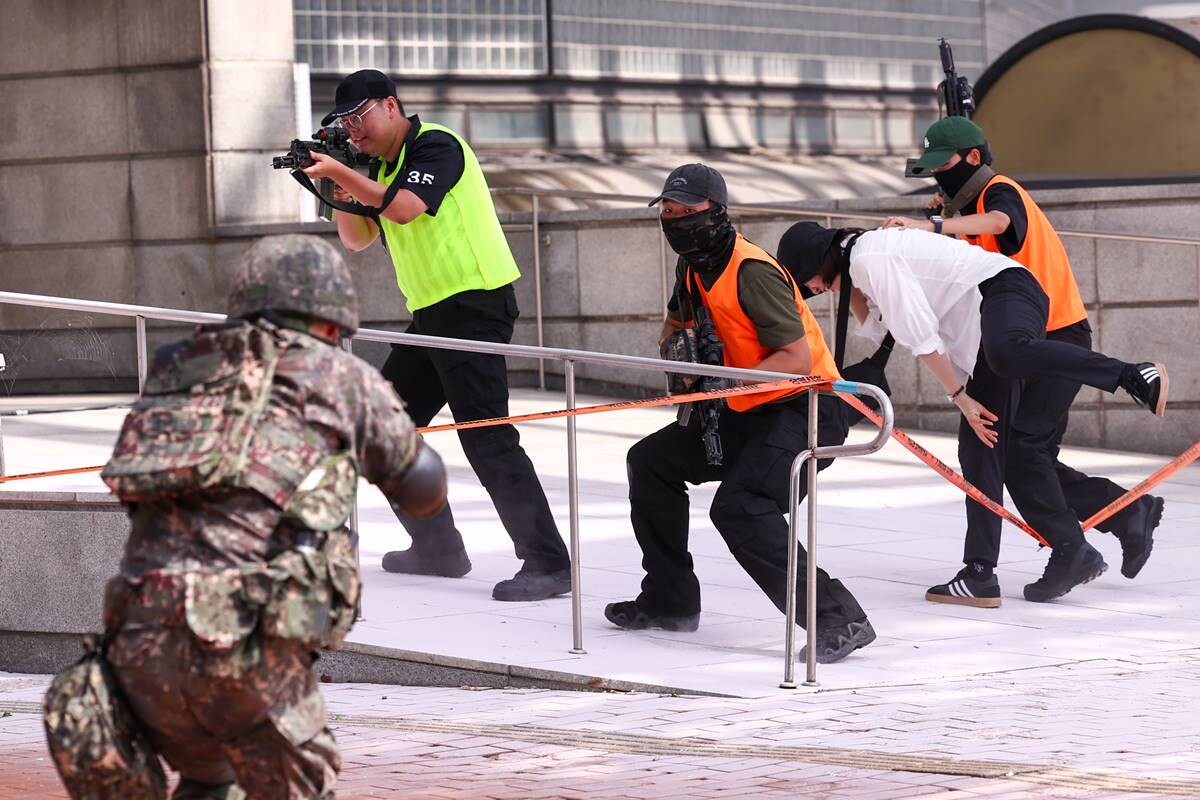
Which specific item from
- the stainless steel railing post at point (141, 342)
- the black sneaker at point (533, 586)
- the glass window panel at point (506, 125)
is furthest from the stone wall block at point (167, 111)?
the black sneaker at point (533, 586)

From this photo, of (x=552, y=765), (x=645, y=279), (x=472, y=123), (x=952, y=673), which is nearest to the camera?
(x=552, y=765)

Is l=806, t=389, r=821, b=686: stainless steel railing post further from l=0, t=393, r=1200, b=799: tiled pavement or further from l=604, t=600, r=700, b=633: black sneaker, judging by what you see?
l=604, t=600, r=700, b=633: black sneaker

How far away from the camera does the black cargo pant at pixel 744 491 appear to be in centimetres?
710

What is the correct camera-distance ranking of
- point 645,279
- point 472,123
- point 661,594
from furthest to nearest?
point 472,123
point 645,279
point 661,594

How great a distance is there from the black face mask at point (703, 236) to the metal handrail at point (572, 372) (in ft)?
1.32

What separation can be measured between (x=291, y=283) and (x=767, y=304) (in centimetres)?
342

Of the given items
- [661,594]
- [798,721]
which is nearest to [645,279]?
[661,594]

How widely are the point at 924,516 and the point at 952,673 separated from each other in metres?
3.38

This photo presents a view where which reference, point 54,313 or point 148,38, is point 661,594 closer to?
point 54,313

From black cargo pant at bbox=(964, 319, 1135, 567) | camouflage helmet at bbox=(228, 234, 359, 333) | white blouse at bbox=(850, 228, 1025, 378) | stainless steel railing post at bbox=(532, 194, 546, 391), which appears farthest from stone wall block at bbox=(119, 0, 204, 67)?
camouflage helmet at bbox=(228, 234, 359, 333)

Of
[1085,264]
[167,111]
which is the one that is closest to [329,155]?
[1085,264]

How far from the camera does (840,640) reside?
7.15 m

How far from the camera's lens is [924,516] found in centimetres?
1043

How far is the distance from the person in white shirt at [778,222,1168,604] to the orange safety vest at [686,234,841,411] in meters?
0.59
